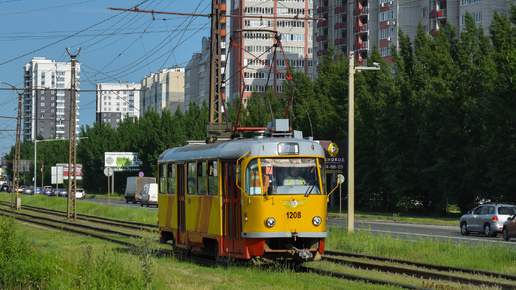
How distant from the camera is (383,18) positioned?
113 metres

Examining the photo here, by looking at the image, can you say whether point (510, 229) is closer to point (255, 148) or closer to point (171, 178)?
point (171, 178)

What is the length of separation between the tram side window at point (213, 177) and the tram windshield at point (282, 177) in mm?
1445

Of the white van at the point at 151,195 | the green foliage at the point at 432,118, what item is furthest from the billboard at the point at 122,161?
the green foliage at the point at 432,118

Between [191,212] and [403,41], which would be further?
[403,41]

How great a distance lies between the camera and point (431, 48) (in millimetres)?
59219

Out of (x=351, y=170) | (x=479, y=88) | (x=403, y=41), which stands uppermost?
(x=403, y=41)

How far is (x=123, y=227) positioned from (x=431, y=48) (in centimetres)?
2867

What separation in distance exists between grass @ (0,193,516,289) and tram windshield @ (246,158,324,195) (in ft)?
5.87

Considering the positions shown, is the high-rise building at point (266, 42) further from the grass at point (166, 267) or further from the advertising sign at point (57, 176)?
the grass at point (166, 267)

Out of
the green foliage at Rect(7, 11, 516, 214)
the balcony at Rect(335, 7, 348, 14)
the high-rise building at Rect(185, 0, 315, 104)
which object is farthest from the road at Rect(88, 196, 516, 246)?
the high-rise building at Rect(185, 0, 315, 104)

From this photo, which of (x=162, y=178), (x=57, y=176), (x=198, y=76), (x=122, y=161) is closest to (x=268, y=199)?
(x=162, y=178)

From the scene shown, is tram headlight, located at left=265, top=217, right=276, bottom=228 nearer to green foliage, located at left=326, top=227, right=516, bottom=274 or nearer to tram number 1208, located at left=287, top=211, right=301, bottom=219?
tram number 1208, located at left=287, top=211, right=301, bottom=219

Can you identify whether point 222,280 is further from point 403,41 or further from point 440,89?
point 403,41

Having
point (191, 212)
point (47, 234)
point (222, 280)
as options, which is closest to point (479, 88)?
point (47, 234)
